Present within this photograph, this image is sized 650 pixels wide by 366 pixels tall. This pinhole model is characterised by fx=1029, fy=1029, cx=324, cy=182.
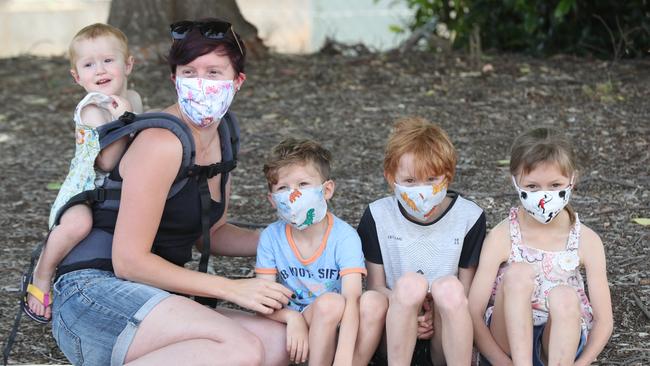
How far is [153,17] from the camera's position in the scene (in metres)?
8.96

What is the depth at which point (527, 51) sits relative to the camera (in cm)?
952

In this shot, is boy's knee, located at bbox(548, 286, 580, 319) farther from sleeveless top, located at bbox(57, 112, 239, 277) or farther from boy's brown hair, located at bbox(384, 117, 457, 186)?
sleeveless top, located at bbox(57, 112, 239, 277)

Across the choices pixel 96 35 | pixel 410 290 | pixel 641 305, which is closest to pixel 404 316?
pixel 410 290

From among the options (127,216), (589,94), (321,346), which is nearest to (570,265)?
(321,346)

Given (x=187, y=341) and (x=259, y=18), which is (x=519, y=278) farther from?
(x=259, y=18)

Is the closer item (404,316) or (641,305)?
(404,316)

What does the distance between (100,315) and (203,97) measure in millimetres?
856

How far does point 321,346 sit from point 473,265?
2.16ft

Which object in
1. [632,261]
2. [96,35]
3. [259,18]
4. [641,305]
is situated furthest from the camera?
[259,18]

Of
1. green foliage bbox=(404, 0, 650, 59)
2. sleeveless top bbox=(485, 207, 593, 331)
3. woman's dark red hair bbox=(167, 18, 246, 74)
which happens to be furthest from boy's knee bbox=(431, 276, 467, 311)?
green foliage bbox=(404, 0, 650, 59)

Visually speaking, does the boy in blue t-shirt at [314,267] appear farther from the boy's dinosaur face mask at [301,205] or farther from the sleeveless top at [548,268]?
the sleeveless top at [548,268]

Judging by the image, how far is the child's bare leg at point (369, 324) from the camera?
3646 millimetres

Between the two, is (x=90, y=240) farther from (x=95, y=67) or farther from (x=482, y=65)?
(x=482, y=65)

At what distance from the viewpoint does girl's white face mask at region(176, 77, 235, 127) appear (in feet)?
12.2
